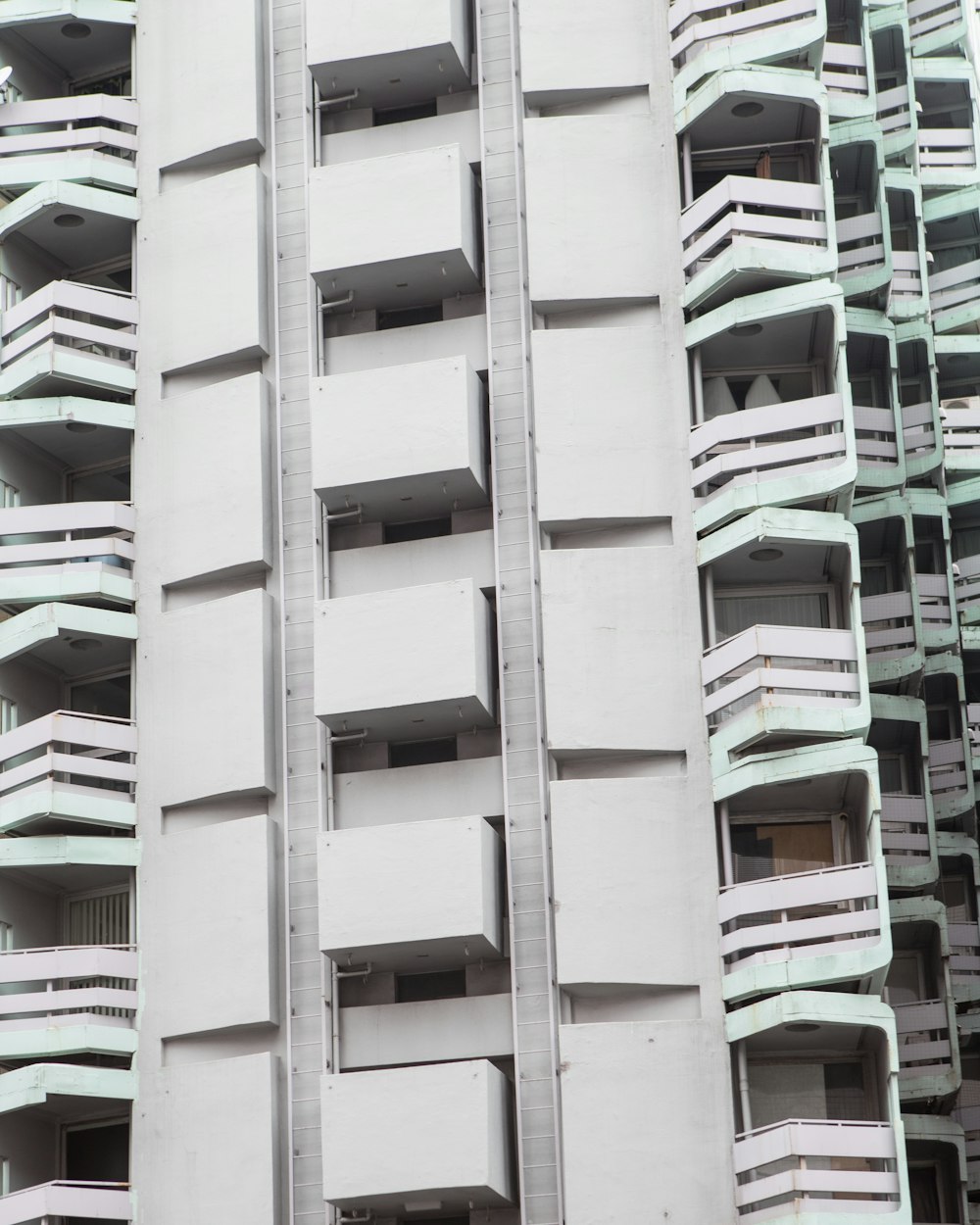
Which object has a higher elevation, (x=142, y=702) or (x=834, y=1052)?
(x=142, y=702)

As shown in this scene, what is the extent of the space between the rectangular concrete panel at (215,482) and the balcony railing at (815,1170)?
17017mm

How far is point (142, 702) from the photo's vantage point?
49.0 meters

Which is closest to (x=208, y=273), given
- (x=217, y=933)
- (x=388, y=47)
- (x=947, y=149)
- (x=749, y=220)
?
(x=388, y=47)

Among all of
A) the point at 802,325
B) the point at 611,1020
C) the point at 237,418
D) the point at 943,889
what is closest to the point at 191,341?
the point at 237,418

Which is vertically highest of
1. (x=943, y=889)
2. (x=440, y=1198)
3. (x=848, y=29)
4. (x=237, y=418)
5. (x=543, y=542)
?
(x=848, y=29)

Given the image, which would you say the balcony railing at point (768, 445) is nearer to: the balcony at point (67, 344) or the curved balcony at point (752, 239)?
the curved balcony at point (752, 239)

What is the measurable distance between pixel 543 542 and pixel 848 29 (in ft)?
66.2

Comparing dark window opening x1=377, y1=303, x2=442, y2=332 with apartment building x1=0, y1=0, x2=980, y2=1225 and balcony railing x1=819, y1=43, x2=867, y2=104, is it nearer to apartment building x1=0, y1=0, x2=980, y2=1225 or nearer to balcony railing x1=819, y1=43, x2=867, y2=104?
apartment building x1=0, y1=0, x2=980, y2=1225

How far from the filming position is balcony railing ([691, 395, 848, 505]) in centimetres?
4653

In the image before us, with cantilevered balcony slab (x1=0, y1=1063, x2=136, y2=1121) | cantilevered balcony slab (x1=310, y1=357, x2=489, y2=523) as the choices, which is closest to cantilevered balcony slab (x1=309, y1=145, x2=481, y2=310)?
cantilevered balcony slab (x1=310, y1=357, x2=489, y2=523)

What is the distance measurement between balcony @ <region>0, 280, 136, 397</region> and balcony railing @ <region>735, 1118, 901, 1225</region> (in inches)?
911

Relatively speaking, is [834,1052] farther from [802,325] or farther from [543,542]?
[802,325]

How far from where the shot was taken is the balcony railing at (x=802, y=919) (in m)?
42.9

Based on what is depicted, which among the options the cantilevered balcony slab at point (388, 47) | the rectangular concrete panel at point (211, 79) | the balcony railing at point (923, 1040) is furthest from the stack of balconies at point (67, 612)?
the balcony railing at point (923, 1040)
